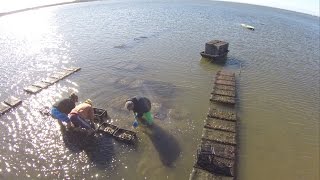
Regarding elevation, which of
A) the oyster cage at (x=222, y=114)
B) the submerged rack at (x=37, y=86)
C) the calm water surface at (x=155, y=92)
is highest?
the oyster cage at (x=222, y=114)

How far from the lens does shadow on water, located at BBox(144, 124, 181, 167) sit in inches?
426

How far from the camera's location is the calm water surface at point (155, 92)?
1062cm

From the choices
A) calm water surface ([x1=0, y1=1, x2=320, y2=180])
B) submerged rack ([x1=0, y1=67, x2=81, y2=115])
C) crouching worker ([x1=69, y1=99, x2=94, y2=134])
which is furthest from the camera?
submerged rack ([x1=0, y1=67, x2=81, y2=115])

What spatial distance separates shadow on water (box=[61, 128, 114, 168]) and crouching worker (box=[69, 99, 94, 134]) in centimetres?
39

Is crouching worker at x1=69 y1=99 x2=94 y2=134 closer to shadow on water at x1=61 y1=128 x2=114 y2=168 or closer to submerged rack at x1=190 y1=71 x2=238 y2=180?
shadow on water at x1=61 y1=128 x2=114 y2=168

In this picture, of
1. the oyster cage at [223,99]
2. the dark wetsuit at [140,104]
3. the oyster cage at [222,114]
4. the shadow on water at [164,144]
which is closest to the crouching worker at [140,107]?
the dark wetsuit at [140,104]

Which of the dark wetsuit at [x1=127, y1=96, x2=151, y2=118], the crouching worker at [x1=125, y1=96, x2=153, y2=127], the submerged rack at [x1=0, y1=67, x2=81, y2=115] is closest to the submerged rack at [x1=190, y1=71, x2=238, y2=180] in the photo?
the crouching worker at [x1=125, y1=96, x2=153, y2=127]

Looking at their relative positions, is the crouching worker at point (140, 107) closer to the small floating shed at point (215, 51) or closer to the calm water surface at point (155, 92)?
the calm water surface at point (155, 92)

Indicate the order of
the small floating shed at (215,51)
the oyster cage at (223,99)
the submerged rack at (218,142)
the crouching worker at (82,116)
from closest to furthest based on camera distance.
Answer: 1. the submerged rack at (218,142)
2. the crouching worker at (82,116)
3. the oyster cage at (223,99)
4. the small floating shed at (215,51)

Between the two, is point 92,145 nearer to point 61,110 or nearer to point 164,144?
point 61,110

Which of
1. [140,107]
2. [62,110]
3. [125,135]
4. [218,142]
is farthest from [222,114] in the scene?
[62,110]

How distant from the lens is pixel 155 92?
53.7 ft

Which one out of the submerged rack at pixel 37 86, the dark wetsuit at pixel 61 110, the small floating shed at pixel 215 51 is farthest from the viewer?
the small floating shed at pixel 215 51

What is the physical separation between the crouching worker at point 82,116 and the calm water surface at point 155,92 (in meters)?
0.71
